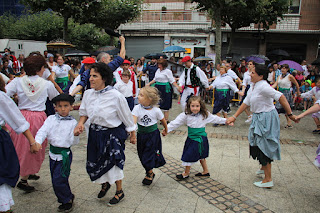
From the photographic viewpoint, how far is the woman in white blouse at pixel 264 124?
405cm

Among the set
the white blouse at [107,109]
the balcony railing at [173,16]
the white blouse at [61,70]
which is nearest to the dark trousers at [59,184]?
the white blouse at [107,109]

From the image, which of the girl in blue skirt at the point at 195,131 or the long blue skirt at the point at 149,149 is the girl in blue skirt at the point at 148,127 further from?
the girl in blue skirt at the point at 195,131

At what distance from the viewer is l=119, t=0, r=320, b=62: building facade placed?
20.2m

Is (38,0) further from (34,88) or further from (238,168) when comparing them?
(238,168)

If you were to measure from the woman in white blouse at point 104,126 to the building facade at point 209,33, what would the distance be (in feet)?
56.0

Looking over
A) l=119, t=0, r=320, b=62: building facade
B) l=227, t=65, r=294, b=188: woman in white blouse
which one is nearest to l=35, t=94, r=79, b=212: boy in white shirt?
l=227, t=65, r=294, b=188: woman in white blouse

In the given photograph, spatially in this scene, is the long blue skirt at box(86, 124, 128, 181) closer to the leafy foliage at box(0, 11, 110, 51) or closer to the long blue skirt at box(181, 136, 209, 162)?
the long blue skirt at box(181, 136, 209, 162)

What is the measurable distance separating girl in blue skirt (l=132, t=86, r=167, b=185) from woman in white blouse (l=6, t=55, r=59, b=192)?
139 centimetres

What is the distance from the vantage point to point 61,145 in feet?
10.9

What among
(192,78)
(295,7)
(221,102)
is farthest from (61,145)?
(295,7)

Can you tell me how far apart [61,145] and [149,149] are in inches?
52.2

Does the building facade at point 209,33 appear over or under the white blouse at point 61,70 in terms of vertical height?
over

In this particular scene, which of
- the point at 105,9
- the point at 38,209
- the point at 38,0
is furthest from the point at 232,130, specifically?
the point at 105,9

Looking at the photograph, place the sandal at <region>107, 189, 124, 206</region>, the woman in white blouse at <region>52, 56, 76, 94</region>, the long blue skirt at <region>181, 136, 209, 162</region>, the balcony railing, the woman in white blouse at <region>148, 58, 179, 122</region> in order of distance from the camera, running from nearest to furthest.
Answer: the sandal at <region>107, 189, 124, 206</region> → the long blue skirt at <region>181, 136, 209, 162</region> → the woman in white blouse at <region>148, 58, 179, 122</region> → the woman in white blouse at <region>52, 56, 76, 94</region> → the balcony railing
